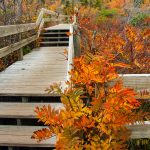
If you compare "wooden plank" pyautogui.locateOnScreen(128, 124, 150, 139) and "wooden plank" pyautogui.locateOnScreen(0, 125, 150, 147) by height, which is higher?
"wooden plank" pyautogui.locateOnScreen(128, 124, 150, 139)

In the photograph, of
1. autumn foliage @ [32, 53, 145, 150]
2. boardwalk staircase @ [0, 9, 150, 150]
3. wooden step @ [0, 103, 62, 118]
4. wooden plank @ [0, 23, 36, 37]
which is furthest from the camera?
wooden plank @ [0, 23, 36, 37]

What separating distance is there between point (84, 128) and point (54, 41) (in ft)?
39.2

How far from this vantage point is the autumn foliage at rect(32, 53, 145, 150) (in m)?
2.72

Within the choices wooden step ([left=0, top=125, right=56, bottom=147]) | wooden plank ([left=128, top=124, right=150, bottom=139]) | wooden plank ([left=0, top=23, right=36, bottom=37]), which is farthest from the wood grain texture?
wooden plank ([left=128, top=124, right=150, bottom=139])

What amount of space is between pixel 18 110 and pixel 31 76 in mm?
2111

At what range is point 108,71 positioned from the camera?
2.99 metres

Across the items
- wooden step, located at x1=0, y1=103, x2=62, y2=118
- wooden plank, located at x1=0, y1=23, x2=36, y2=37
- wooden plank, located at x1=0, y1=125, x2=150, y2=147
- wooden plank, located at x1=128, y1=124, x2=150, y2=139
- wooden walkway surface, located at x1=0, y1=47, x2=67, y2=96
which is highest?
wooden plank, located at x1=0, y1=23, x2=36, y2=37

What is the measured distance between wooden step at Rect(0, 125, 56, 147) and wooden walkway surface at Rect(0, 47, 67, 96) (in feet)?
3.33

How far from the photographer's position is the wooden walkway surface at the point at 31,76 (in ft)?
19.5

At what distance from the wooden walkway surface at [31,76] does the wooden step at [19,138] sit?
39.9 inches

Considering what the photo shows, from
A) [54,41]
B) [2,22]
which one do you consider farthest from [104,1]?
[2,22]

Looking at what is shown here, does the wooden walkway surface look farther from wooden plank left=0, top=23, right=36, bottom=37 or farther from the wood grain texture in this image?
wooden plank left=0, top=23, right=36, bottom=37

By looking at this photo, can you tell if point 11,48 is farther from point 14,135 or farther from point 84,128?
point 84,128

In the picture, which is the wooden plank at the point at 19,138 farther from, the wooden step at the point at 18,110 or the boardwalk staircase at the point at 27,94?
the wooden step at the point at 18,110
